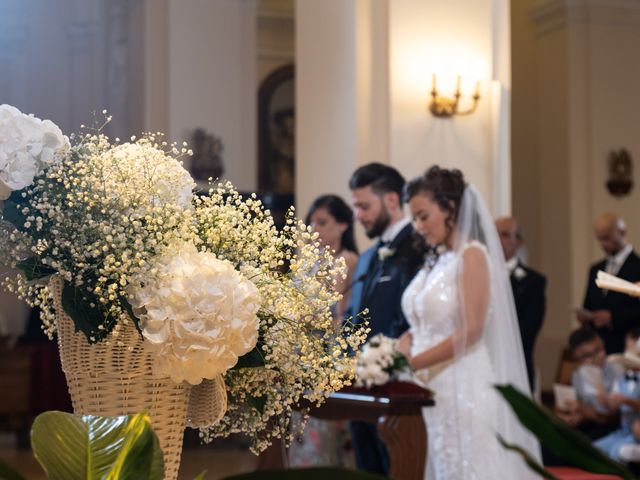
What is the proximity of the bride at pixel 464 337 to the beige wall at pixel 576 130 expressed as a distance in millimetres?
8414

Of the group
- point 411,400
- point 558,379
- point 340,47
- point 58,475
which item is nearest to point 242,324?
point 58,475

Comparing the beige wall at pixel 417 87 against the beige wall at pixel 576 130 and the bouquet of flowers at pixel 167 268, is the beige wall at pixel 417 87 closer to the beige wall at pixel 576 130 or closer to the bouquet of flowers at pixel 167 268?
the bouquet of flowers at pixel 167 268

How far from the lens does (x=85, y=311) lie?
1909 millimetres

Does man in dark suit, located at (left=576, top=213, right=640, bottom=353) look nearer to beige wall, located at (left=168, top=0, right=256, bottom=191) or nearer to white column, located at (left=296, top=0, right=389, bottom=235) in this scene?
white column, located at (left=296, top=0, right=389, bottom=235)

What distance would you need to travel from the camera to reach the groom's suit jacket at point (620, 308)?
8734 mm

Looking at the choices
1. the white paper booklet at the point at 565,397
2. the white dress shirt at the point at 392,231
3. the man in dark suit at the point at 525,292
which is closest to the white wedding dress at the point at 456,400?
the white dress shirt at the point at 392,231

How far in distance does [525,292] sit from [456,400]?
8.12 feet

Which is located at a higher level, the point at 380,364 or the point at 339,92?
the point at 339,92

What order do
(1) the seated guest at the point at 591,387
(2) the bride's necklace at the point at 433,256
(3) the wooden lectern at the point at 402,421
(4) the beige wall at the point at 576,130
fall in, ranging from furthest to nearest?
(4) the beige wall at the point at 576,130 → (1) the seated guest at the point at 591,387 → (2) the bride's necklace at the point at 433,256 → (3) the wooden lectern at the point at 402,421

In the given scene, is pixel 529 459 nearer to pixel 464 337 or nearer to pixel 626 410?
pixel 464 337

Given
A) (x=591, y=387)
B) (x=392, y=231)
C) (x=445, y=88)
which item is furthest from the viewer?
(x=445, y=88)

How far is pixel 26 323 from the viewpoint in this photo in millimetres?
14844

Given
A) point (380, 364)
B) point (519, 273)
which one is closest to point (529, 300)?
point (519, 273)

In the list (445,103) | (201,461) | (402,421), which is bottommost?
(201,461)
